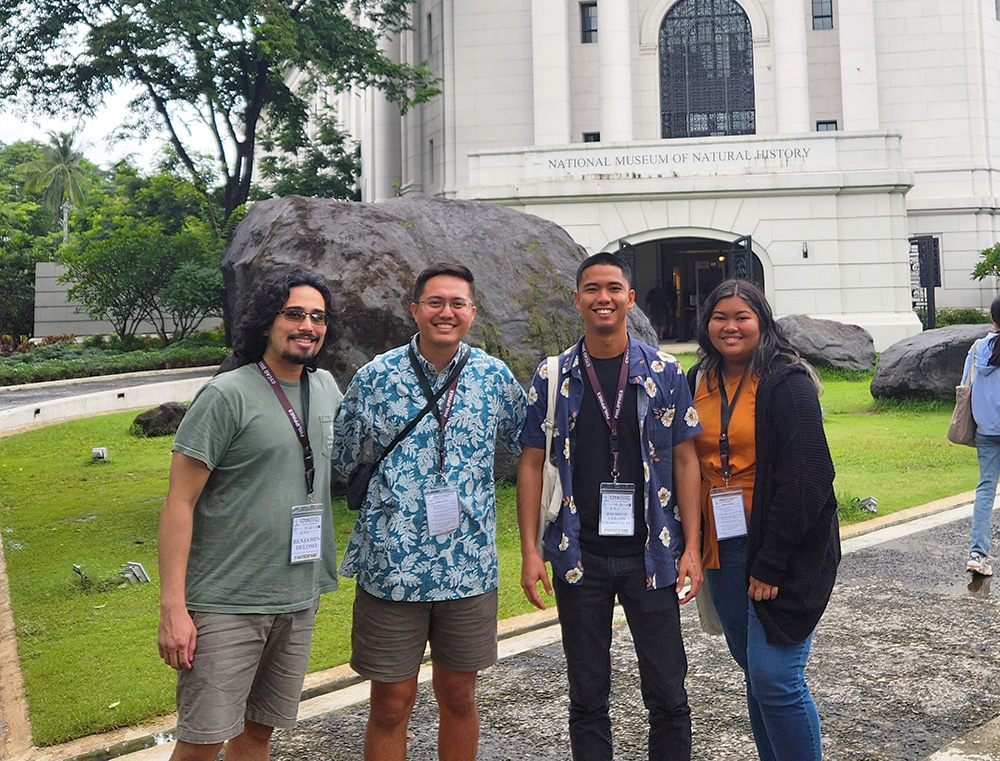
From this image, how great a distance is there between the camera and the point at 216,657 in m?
3.14

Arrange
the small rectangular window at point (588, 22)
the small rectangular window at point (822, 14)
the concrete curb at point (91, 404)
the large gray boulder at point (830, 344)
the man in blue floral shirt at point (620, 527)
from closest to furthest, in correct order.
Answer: the man in blue floral shirt at point (620, 527) < the concrete curb at point (91, 404) < the large gray boulder at point (830, 344) < the small rectangular window at point (822, 14) < the small rectangular window at point (588, 22)

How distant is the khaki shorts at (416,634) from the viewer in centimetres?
347

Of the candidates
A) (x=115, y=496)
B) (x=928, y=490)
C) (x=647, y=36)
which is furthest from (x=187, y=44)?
(x=928, y=490)

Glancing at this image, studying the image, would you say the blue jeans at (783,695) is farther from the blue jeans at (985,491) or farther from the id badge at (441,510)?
the blue jeans at (985,491)

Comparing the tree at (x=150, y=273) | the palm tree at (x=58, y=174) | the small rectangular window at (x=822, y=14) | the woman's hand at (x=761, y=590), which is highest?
the palm tree at (x=58, y=174)

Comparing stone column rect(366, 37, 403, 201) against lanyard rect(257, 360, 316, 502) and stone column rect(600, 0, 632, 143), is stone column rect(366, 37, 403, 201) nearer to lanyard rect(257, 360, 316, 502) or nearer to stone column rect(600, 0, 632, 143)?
stone column rect(600, 0, 632, 143)

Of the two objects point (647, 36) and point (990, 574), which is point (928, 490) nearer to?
point (990, 574)

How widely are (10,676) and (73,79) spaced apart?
24.1m

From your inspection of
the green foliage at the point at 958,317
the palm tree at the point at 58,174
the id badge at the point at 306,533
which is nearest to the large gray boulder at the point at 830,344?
the green foliage at the point at 958,317

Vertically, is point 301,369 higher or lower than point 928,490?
higher

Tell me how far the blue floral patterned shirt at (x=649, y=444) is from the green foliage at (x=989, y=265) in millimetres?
28787

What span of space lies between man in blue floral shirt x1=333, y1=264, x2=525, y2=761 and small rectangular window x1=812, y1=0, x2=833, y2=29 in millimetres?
33592

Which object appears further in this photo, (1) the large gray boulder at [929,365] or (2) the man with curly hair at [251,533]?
(1) the large gray boulder at [929,365]

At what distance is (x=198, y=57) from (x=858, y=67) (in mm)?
20182
